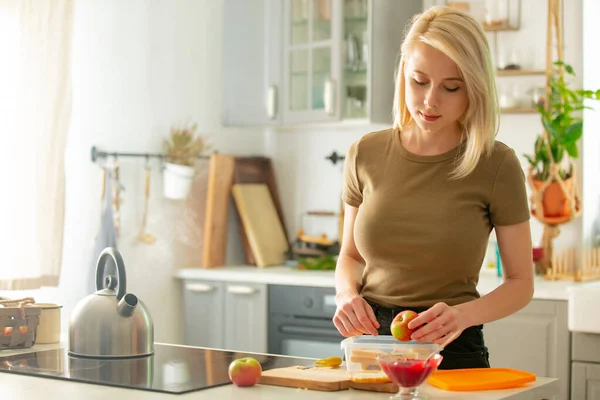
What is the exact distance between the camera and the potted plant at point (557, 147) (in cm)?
375

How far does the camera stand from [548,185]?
12.4ft

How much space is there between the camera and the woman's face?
200 centimetres

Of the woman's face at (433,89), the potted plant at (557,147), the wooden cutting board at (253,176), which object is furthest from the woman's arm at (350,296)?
the wooden cutting board at (253,176)

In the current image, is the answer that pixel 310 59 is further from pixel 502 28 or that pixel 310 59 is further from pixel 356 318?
pixel 356 318

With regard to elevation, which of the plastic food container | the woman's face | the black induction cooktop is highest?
the woman's face

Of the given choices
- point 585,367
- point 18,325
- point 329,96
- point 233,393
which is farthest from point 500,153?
point 329,96

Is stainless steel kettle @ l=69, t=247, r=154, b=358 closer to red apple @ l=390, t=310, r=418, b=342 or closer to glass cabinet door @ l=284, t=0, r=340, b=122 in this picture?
red apple @ l=390, t=310, r=418, b=342

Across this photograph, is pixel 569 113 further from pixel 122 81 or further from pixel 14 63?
pixel 14 63

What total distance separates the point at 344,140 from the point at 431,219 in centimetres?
256

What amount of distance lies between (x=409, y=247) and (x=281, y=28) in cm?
257

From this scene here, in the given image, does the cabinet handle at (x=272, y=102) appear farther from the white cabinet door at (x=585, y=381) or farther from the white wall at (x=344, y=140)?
the white cabinet door at (x=585, y=381)

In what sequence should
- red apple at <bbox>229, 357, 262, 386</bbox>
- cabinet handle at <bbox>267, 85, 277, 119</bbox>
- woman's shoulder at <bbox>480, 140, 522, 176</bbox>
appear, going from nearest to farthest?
red apple at <bbox>229, 357, 262, 386</bbox>, woman's shoulder at <bbox>480, 140, 522, 176</bbox>, cabinet handle at <bbox>267, 85, 277, 119</bbox>

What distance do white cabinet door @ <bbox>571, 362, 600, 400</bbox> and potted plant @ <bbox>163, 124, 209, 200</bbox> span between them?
192 cm

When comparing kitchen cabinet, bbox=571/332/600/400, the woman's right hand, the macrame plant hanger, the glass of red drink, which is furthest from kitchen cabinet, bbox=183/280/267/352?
the glass of red drink
